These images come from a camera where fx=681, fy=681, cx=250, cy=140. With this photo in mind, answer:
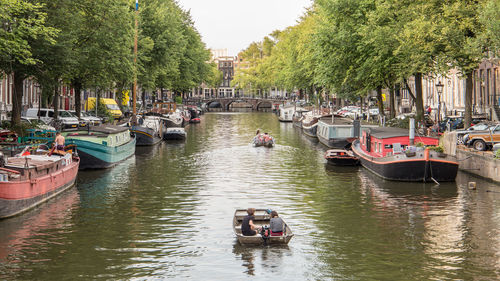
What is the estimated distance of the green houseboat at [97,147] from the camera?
4091cm

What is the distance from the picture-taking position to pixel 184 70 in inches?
3986

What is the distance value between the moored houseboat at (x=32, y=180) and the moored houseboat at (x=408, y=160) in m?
17.0

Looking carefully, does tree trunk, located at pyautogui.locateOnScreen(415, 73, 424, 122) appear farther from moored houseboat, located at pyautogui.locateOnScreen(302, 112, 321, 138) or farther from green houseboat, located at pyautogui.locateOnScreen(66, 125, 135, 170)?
green houseboat, located at pyautogui.locateOnScreen(66, 125, 135, 170)

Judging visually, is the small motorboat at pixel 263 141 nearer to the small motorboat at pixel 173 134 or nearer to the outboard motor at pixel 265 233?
the small motorboat at pixel 173 134

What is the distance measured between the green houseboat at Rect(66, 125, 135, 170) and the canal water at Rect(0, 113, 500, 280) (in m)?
0.89

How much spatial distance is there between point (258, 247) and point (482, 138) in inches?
898

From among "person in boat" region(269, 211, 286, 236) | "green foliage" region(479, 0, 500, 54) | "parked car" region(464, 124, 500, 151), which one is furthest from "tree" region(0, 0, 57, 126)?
"parked car" region(464, 124, 500, 151)

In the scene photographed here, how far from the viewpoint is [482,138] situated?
1585 inches

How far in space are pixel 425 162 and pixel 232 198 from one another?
10844 mm

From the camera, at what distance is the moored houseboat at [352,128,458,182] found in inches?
1416

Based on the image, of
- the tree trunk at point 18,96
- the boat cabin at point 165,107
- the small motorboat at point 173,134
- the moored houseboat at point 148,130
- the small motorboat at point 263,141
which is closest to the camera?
the tree trunk at point 18,96

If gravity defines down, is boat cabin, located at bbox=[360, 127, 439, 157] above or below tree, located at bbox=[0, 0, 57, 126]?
below

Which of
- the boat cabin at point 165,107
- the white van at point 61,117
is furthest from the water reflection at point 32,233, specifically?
the boat cabin at point 165,107

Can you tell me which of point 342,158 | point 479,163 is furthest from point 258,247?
point 342,158
